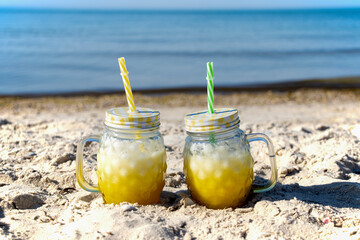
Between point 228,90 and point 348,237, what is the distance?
6.03m

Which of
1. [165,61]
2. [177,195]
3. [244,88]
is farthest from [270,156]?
[165,61]

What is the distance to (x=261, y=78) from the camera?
28.7ft

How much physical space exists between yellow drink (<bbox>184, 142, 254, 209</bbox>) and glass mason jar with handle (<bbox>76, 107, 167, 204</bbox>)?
19 centimetres

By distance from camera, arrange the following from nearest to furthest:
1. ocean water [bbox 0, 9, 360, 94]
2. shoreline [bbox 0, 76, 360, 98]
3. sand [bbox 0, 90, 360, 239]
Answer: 1. sand [bbox 0, 90, 360, 239]
2. shoreline [bbox 0, 76, 360, 98]
3. ocean water [bbox 0, 9, 360, 94]

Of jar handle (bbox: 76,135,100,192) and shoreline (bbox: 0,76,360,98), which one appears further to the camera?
shoreline (bbox: 0,76,360,98)

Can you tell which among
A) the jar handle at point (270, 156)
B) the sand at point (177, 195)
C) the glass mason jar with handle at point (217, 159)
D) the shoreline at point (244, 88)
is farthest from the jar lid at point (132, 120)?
the shoreline at point (244, 88)

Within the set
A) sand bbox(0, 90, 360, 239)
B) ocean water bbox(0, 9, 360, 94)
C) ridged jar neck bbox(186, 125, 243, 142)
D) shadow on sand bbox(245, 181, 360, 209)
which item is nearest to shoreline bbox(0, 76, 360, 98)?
ocean water bbox(0, 9, 360, 94)

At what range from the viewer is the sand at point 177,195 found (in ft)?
6.41

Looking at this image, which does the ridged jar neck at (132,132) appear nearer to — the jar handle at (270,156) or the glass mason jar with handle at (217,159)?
the glass mason jar with handle at (217,159)

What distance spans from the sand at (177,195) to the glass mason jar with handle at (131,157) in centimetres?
12

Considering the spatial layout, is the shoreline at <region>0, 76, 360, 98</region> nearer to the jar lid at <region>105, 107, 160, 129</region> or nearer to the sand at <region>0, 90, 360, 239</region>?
the sand at <region>0, 90, 360, 239</region>

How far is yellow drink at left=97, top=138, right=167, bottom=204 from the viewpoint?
211 centimetres

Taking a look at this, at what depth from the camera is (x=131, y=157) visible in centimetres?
210

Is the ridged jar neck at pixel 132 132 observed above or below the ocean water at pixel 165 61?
below
